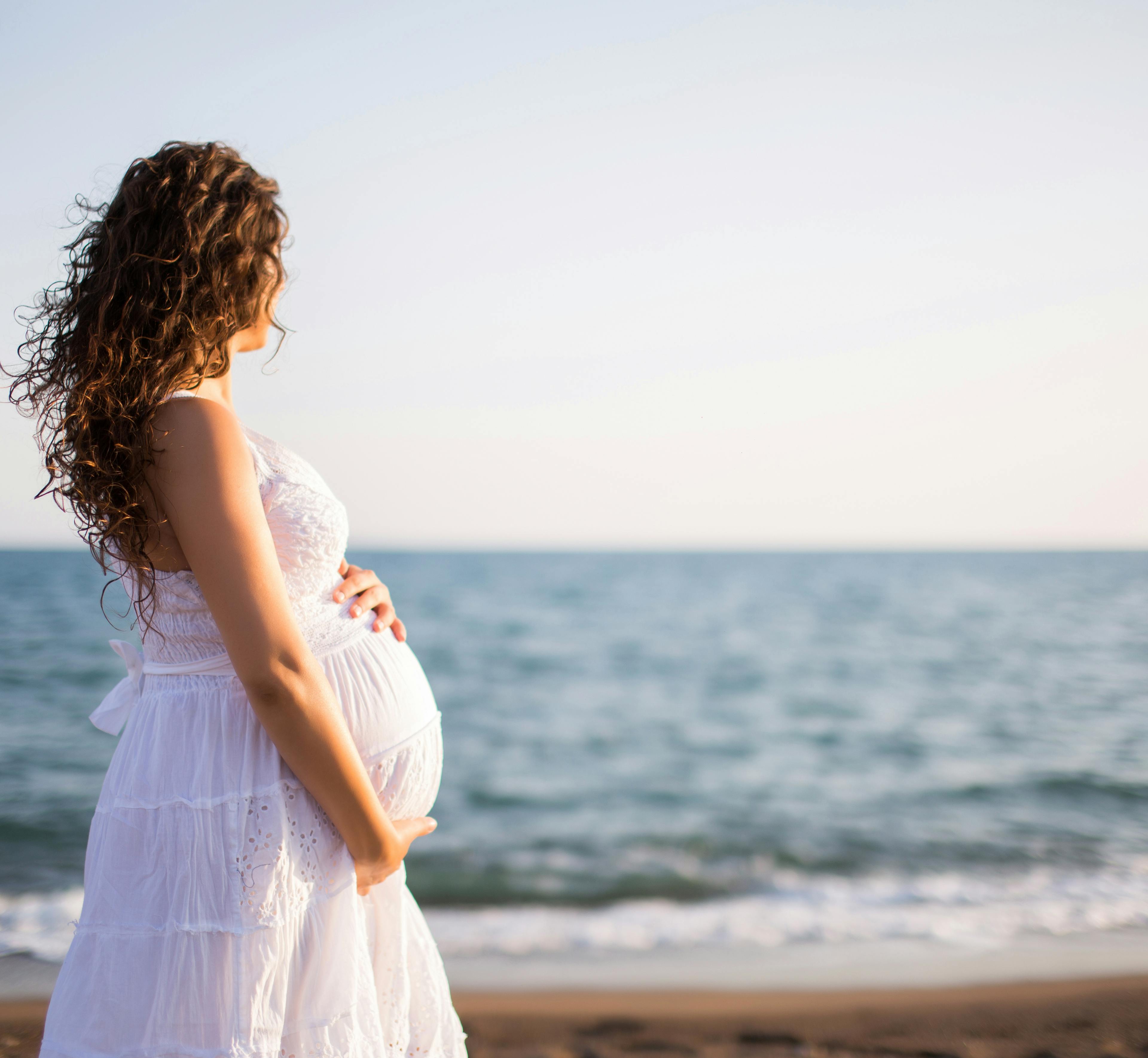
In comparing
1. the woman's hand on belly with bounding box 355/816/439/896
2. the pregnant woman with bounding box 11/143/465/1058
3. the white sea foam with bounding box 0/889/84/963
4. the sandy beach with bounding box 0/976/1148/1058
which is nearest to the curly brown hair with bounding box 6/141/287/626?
the pregnant woman with bounding box 11/143/465/1058

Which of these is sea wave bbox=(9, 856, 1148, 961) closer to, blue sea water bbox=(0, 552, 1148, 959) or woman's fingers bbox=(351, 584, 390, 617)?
blue sea water bbox=(0, 552, 1148, 959)

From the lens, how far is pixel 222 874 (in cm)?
123

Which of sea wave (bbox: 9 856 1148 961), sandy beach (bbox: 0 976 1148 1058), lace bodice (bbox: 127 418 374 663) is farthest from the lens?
sea wave (bbox: 9 856 1148 961)

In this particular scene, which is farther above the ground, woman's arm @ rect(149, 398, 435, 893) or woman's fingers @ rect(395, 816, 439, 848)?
woman's arm @ rect(149, 398, 435, 893)

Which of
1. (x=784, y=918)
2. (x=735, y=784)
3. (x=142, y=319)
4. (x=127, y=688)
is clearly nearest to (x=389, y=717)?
(x=127, y=688)

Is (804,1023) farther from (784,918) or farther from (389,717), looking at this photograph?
(389,717)

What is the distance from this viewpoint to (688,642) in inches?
706

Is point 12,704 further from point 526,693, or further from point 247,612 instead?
point 247,612

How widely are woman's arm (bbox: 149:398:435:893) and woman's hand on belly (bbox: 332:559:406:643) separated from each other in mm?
233

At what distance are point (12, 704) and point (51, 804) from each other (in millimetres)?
3930

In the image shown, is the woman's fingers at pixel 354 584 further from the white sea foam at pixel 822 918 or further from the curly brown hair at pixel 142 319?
the white sea foam at pixel 822 918

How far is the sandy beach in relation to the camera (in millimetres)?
2961

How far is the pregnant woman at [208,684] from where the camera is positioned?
1202 mm

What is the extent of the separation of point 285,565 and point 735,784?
6.69 meters
